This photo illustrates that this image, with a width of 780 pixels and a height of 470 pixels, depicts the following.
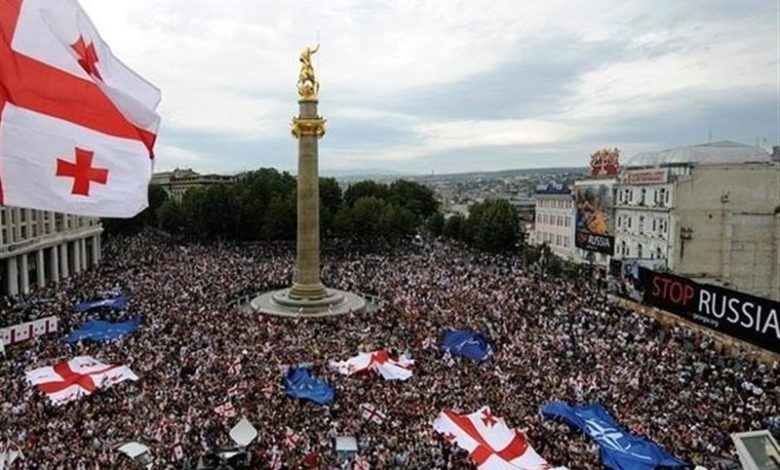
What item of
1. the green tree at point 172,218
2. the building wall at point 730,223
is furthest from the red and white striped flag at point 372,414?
the green tree at point 172,218

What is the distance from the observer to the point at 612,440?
2091 cm

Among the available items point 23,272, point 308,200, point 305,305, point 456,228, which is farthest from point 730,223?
point 23,272

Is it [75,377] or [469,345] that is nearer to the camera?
[75,377]

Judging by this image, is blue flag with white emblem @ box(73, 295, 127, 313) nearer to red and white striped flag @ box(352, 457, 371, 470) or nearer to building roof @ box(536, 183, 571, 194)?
red and white striped flag @ box(352, 457, 371, 470)

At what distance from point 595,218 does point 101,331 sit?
185 ft

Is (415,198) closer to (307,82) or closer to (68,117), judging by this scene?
(307,82)

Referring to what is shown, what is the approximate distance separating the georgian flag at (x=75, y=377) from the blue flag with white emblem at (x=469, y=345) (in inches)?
549

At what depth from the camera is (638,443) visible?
2045 cm

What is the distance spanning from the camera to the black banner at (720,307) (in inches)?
1150

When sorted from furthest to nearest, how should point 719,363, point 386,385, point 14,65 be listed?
point 719,363, point 386,385, point 14,65

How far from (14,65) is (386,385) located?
2083cm

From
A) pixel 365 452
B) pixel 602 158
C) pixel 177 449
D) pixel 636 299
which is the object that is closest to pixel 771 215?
pixel 636 299

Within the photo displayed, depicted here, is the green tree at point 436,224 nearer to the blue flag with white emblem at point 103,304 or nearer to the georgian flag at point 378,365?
the blue flag with white emblem at point 103,304

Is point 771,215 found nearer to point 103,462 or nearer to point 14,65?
point 103,462
